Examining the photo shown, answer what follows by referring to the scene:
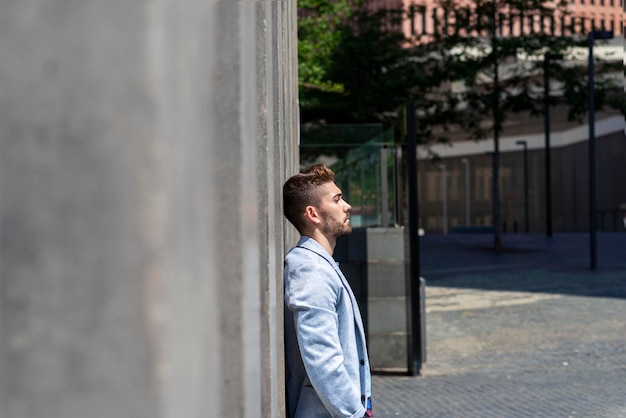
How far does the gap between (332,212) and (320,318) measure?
51cm

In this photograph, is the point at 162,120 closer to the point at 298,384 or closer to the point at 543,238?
the point at 298,384

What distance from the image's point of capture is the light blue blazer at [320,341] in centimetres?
313

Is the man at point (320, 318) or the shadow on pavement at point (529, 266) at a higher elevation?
the man at point (320, 318)

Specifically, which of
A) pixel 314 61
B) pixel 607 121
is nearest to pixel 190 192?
pixel 314 61

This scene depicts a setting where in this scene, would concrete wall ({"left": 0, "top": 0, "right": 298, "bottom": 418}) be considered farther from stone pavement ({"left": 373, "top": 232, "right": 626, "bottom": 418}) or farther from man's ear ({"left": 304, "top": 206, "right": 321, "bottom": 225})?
stone pavement ({"left": 373, "top": 232, "right": 626, "bottom": 418})

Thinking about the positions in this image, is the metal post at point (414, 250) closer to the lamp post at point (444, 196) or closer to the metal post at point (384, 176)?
the metal post at point (384, 176)

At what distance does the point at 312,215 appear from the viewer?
3559 millimetres

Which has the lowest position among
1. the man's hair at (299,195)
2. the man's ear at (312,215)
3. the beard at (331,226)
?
the beard at (331,226)

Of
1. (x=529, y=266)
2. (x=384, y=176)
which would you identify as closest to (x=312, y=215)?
(x=384, y=176)

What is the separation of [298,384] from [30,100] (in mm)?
2631

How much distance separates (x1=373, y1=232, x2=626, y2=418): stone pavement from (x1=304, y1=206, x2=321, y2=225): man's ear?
4821 mm

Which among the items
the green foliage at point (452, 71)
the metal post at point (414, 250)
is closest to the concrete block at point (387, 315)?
the metal post at point (414, 250)

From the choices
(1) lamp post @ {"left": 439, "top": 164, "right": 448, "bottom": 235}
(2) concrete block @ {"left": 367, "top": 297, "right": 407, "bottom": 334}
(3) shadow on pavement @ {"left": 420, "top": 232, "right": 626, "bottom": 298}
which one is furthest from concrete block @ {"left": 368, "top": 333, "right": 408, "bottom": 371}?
(1) lamp post @ {"left": 439, "top": 164, "right": 448, "bottom": 235}

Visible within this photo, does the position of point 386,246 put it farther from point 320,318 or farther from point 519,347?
point 320,318
